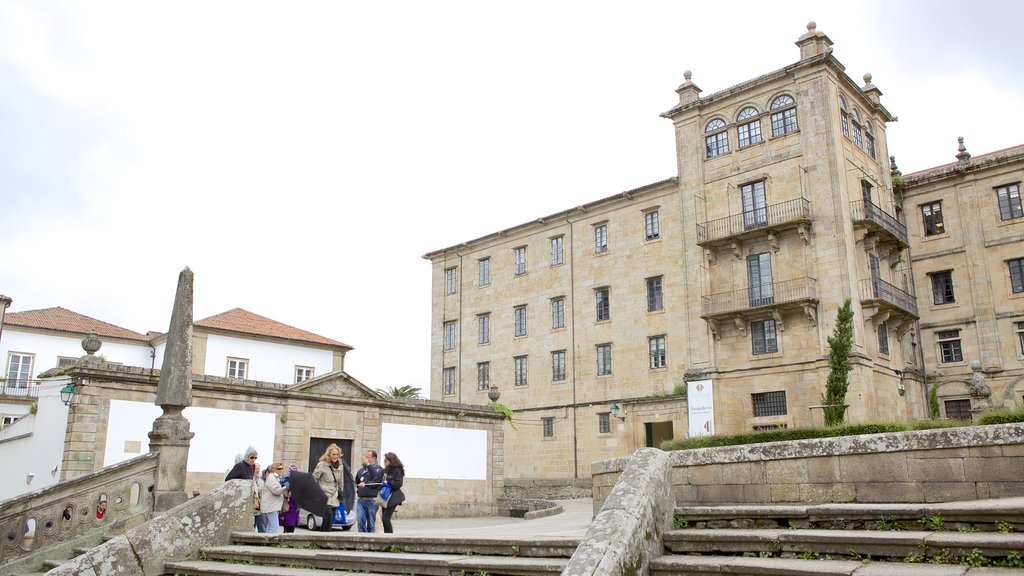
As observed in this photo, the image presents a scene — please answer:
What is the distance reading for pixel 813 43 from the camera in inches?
1172

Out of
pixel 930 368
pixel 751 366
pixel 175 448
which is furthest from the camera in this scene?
pixel 930 368

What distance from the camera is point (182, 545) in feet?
30.3

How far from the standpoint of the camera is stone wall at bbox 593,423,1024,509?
7777 mm

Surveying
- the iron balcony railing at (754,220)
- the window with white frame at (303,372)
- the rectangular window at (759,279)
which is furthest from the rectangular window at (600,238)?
the window with white frame at (303,372)

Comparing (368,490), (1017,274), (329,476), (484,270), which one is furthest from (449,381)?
(329,476)

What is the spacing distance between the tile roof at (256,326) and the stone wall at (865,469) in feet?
98.8

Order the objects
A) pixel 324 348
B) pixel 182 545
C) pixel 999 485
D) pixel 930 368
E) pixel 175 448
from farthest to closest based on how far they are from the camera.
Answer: pixel 324 348, pixel 930 368, pixel 175 448, pixel 182 545, pixel 999 485

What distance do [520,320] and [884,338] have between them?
1682 cm

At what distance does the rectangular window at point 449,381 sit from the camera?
138 ft

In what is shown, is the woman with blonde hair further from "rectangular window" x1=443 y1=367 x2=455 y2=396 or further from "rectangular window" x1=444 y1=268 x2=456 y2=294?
"rectangular window" x1=444 y1=268 x2=456 y2=294

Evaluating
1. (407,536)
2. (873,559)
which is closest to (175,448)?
(407,536)

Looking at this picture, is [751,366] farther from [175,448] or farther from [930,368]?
[175,448]

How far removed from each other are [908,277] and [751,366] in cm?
890

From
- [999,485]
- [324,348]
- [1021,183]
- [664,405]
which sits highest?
[1021,183]
